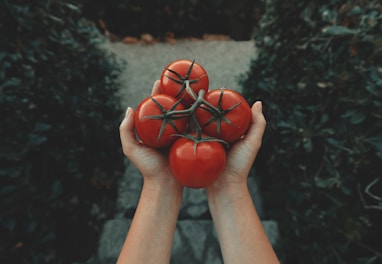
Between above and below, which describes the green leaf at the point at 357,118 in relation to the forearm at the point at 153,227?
above

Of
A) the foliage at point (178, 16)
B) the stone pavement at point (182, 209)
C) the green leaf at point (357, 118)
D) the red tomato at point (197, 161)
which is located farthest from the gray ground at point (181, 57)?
the red tomato at point (197, 161)

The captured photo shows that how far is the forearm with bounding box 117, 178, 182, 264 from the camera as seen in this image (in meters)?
1.13

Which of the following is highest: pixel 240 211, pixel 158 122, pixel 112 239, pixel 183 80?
pixel 183 80

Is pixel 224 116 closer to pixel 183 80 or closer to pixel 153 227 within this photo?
pixel 183 80

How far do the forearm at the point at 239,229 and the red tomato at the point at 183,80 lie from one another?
1.55 ft

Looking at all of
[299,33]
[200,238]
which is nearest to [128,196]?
[200,238]

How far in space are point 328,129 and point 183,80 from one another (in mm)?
849

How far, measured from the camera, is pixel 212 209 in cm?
133

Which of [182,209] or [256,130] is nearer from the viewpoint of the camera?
[256,130]

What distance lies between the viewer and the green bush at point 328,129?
1.32m

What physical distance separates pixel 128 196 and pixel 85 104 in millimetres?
918

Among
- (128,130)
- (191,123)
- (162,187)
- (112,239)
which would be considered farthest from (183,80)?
(112,239)

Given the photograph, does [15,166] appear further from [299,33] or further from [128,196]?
[299,33]

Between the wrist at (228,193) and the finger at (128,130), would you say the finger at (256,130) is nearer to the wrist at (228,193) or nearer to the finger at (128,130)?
the wrist at (228,193)
